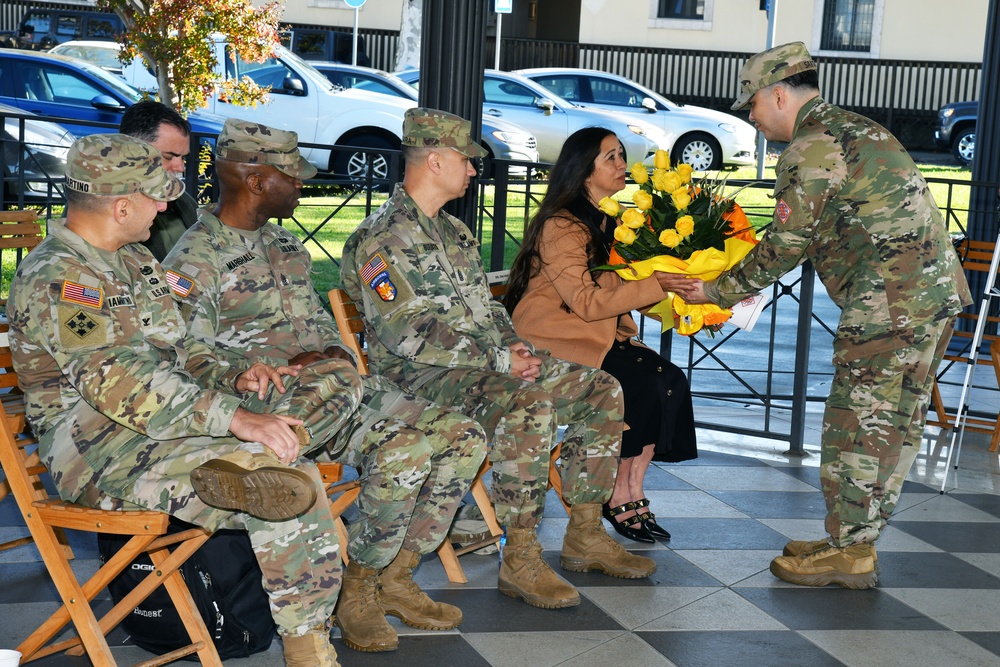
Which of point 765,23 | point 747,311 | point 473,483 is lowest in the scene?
point 473,483

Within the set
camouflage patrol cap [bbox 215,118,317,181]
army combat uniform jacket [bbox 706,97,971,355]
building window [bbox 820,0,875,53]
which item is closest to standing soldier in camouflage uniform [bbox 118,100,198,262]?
camouflage patrol cap [bbox 215,118,317,181]

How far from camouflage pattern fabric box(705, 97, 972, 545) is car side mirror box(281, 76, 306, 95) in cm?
977

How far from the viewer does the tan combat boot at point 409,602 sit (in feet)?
11.3

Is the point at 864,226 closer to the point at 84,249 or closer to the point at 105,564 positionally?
the point at 84,249

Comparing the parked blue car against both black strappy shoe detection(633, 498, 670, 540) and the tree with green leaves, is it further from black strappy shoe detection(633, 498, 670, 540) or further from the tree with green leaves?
black strappy shoe detection(633, 498, 670, 540)

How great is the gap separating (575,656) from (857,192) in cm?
172

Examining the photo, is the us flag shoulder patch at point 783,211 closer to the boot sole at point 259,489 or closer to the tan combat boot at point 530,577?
the tan combat boot at point 530,577

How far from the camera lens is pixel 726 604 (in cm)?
377

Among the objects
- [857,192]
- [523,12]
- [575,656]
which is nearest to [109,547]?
[575,656]

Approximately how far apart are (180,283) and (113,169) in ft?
1.82

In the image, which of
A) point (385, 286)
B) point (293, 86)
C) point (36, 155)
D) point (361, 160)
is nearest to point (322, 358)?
point (385, 286)

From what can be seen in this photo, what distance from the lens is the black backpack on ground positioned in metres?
3.10

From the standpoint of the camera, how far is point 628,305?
405cm

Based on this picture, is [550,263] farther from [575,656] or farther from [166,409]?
[166,409]
